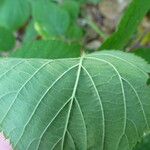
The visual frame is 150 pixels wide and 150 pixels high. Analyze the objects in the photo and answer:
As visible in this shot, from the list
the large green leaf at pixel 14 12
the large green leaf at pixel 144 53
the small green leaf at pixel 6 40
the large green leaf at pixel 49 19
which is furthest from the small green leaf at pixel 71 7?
the large green leaf at pixel 144 53

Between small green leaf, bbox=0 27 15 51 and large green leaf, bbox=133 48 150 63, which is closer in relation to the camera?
large green leaf, bbox=133 48 150 63

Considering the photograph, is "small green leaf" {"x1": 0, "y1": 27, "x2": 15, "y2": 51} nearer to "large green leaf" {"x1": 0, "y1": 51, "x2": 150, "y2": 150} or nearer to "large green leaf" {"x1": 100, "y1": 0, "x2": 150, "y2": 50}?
"large green leaf" {"x1": 100, "y1": 0, "x2": 150, "y2": 50}

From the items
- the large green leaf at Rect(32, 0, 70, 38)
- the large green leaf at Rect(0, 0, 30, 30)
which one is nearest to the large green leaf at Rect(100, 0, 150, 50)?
the large green leaf at Rect(32, 0, 70, 38)

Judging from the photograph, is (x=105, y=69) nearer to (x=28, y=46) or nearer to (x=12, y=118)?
(x=12, y=118)

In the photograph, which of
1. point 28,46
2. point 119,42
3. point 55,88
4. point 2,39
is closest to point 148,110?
point 55,88

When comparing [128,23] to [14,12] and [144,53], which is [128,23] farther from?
[14,12]

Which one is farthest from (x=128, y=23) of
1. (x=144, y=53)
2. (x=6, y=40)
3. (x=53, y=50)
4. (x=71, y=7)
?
(x=71, y=7)

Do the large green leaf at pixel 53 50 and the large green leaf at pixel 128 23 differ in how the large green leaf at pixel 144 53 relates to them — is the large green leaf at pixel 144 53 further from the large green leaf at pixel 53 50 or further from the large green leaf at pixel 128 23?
the large green leaf at pixel 53 50

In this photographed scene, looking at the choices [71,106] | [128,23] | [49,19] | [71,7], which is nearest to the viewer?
[71,106]
